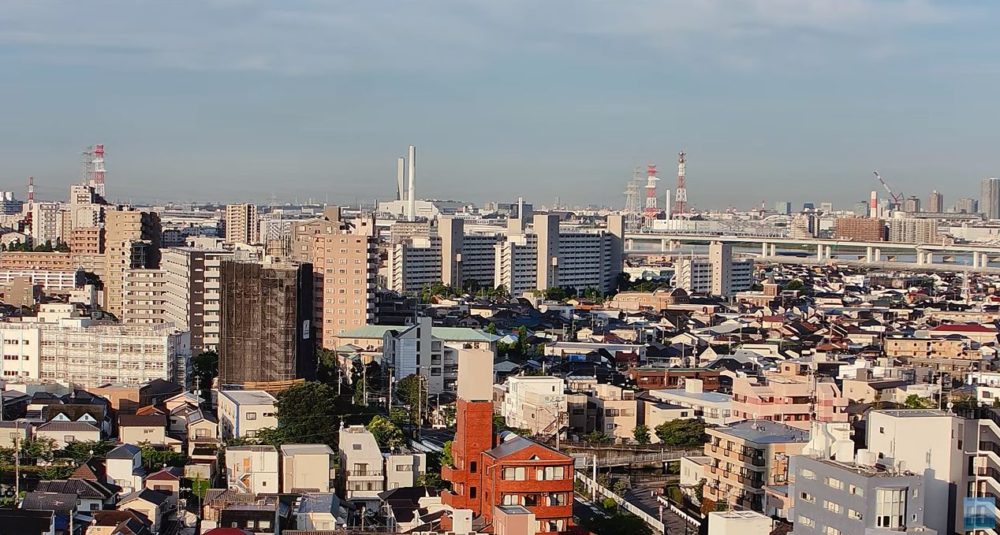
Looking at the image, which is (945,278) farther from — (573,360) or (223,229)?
(573,360)

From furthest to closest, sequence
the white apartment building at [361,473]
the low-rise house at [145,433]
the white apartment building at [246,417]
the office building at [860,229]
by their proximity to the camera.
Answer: the office building at [860,229]
the white apartment building at [246,417]
the low-rise house at [145,433]
the white apartment building at [361,473]

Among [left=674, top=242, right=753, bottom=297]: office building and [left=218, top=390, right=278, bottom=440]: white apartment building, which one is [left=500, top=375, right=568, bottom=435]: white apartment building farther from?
[left=674, top=242, right=753, bottom=297]: office building

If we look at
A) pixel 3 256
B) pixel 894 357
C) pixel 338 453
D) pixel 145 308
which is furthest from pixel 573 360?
pixel 3 256

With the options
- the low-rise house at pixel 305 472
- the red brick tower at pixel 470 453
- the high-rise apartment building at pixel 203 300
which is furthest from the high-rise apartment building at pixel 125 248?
the red brick tower at pixel 470 453

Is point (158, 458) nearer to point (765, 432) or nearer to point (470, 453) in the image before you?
point (470, 453)

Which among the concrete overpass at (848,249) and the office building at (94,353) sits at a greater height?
the concrete overpass at (848,249)

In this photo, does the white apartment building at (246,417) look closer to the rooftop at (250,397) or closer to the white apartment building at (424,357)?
the rooftop at (250,397)

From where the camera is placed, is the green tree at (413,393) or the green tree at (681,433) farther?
the green tree at (413,393)

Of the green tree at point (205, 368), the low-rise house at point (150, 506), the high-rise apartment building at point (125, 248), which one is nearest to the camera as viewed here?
the low-rise house at point (150, 506)
